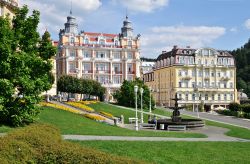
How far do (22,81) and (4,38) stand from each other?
251 centimetres

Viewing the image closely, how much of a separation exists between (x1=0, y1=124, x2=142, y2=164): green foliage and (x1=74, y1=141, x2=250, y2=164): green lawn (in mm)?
5433

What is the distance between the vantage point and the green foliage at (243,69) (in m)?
118

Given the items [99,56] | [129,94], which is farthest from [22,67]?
[99,56]

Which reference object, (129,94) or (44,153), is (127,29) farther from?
(44,153)

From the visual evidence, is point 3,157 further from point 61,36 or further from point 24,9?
point 61,36

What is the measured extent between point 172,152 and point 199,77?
8466 cm

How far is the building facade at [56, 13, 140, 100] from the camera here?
304 feet

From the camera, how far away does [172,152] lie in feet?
53.0

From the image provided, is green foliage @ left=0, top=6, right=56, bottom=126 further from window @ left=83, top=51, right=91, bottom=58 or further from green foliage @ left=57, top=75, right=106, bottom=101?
window @ left=83, top=51, right=91, bottom=58

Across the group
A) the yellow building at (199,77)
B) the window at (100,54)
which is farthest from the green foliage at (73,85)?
the yellow building at (199,77)

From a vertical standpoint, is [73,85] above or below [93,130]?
above

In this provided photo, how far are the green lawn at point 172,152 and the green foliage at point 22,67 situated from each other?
6296 mm

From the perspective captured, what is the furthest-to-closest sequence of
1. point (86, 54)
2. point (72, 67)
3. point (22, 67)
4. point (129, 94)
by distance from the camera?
1. point (86, 54)
2. point (72, 67)
3. point (129, 94)
4. point (22, 67)

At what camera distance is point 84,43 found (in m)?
94.8
